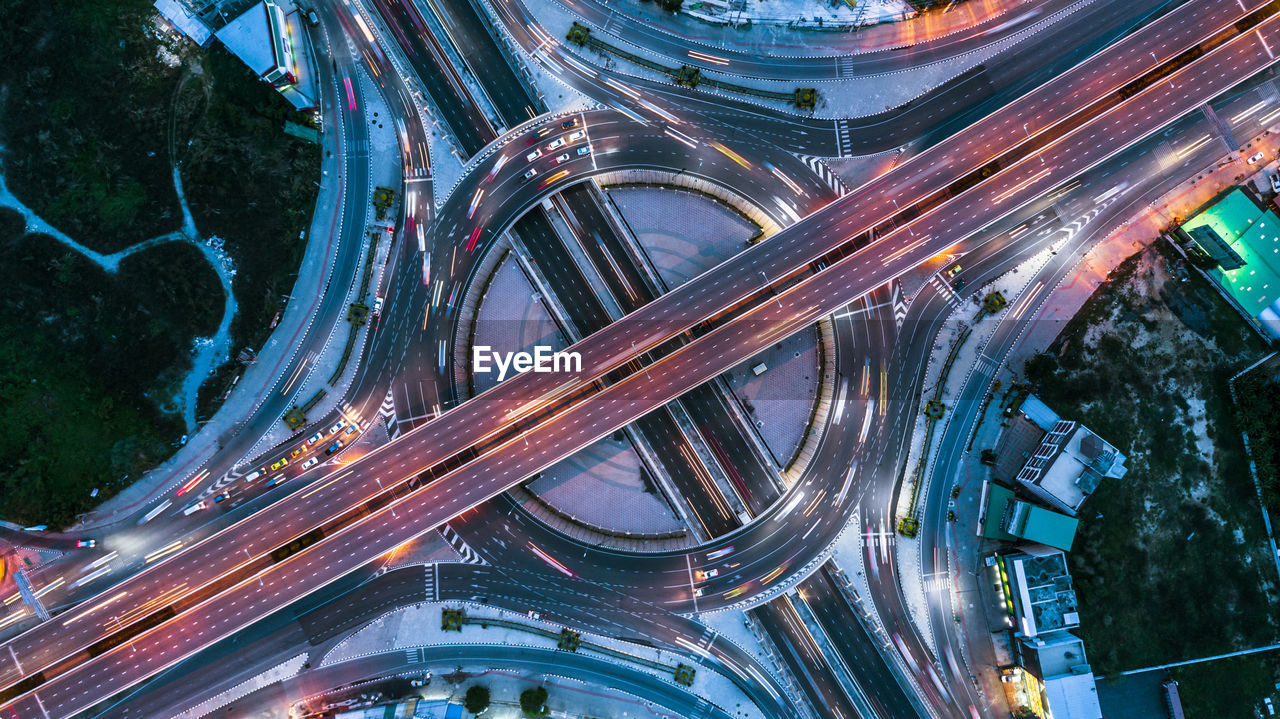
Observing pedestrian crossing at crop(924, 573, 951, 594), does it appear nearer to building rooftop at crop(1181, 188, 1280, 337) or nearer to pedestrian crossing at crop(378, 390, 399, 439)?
building rooftop at crop(1181, 188, 1280, 337)

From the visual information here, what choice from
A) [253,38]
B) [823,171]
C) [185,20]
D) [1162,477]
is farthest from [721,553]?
[185,20]

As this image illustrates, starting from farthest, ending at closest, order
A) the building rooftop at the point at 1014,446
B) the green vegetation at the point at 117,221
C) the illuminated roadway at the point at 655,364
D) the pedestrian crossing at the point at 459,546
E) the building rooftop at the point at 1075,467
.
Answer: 1. the building rooftop at the point at 1014,446
2. the pedestrian crossing at the point at 459,546
3. the building rooftop at the point at 1075,467
4. the green vegetation at the point at 117,221
5. the illuminated roadway at the point at 655,364

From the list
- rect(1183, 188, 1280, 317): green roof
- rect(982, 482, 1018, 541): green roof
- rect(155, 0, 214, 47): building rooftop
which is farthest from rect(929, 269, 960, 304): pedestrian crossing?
rect(155, 0, 214, 47): building rooftop

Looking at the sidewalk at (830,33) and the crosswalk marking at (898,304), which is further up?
the sidewalk at (830,33)

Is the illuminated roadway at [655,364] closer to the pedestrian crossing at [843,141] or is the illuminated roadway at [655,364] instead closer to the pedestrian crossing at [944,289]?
the pedestrian crossing at [944,289]

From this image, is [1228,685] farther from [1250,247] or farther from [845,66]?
[845,66]

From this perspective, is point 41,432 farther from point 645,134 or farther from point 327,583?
point 645,134

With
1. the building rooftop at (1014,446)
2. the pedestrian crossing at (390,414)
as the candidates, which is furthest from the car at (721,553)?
the pedestrian crossing at (390,414)
